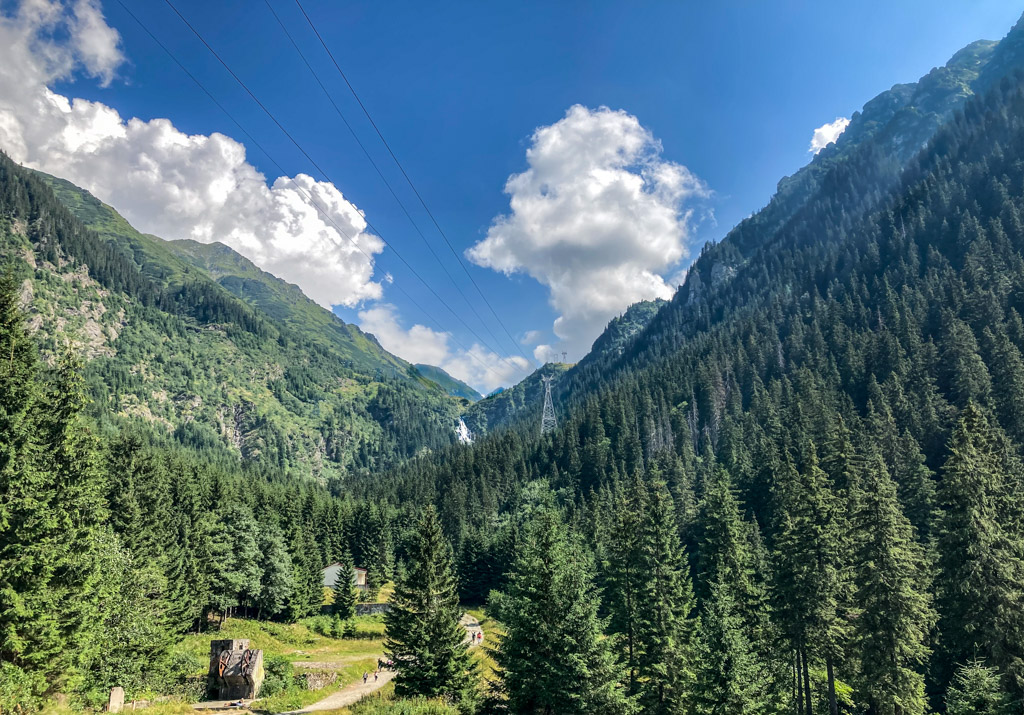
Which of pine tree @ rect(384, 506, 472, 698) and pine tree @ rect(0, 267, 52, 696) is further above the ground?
pine tree @ rect(0, 267, 52, 696)

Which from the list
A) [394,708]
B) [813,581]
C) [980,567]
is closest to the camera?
[394,708]

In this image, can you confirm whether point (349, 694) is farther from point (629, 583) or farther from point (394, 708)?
point (629, 583)

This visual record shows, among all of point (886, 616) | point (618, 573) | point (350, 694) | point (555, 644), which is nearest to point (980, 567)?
point (886, 616)

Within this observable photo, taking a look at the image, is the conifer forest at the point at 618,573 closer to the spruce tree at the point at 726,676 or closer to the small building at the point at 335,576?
the spruce tree at the point at 726,676

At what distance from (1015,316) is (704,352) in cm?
8865

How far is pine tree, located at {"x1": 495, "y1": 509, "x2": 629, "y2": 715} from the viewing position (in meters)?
24.8

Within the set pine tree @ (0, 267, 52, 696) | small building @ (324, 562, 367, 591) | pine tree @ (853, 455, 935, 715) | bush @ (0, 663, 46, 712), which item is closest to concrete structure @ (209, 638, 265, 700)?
pine tree @ (0, 267, 52, 696)

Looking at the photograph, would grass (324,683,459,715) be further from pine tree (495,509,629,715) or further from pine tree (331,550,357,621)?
pine tree (331,550,357,621)

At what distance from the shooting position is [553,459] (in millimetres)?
158625

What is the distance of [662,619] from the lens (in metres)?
35.8

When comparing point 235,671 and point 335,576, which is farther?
point 335,576

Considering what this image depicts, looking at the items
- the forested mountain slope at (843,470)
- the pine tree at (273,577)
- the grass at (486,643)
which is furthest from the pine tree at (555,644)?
the pine tree at (273,577)

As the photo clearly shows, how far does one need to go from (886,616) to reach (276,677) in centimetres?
4262

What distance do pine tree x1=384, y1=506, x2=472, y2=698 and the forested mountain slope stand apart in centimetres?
1278
